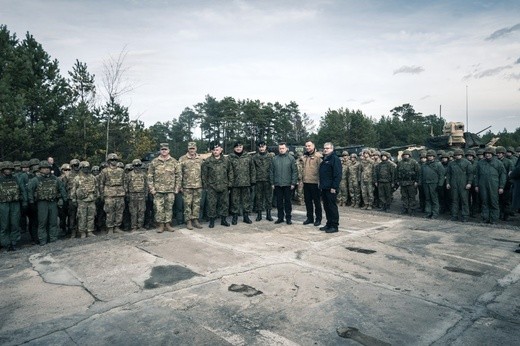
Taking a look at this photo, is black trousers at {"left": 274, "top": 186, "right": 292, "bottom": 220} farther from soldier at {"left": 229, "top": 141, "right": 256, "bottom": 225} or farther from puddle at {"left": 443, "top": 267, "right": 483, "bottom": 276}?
puddle at {"left": 443, "top": 267, "right": 483, "bottom": 276}

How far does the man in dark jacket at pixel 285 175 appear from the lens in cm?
781

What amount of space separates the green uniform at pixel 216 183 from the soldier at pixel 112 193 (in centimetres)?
195

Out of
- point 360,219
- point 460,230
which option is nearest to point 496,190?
point 460,230

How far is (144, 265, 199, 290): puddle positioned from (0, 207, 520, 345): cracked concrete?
2cm

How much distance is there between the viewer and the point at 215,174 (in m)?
7.57

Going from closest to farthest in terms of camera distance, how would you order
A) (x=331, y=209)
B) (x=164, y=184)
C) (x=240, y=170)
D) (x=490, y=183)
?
(x=331, y=209) < (x=164, y=184) < (x=240, y=170) < (x=490, y=183)

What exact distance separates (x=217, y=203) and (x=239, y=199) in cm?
59

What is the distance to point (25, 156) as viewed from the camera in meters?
13.9

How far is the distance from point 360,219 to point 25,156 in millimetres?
13963

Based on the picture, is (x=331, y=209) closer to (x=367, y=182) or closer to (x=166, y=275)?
(x=166, y=275)

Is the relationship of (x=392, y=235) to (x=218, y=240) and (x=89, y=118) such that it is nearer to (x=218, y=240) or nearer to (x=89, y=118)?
(x=218, y=240)

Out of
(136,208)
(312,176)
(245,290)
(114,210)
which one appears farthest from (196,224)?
(245,290)

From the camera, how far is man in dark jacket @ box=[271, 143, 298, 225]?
7.81 m

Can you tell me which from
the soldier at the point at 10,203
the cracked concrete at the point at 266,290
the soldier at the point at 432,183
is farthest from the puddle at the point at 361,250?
the soldier at the point at 10,203
